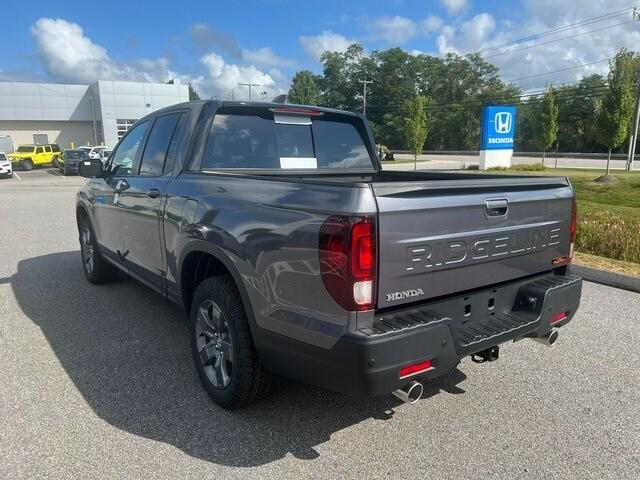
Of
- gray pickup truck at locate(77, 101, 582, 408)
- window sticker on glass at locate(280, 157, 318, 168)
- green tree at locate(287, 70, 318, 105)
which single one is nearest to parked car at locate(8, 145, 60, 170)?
gray pickup truck at locate(77, 101, 582, 408)

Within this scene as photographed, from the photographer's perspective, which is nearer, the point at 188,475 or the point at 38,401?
the point at 188,475

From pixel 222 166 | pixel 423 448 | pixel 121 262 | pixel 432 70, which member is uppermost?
pixel 432 70

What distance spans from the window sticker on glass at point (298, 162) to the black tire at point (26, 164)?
4209cm

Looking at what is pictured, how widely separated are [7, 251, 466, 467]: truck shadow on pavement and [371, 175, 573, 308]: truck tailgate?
3.47 ft

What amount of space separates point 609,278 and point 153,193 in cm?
540

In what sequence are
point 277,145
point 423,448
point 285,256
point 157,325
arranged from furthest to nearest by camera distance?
point 157,325 < point 277,145 < point 423,448 < point 285,256

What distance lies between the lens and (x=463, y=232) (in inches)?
101

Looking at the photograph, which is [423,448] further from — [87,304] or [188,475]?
[87,304]

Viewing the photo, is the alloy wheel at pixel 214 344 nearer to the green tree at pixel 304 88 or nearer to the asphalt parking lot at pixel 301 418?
the asphalt parking lot at pixel 301 418

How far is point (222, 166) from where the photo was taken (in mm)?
3736

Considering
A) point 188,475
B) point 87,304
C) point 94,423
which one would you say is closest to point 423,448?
point 188,475

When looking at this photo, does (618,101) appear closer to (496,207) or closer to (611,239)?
(611,239)

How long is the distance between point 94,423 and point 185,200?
1.50 meters

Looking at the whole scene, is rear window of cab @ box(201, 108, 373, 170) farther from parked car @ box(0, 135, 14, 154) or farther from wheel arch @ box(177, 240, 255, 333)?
parked car @ box(0, 135, 14, 154)
